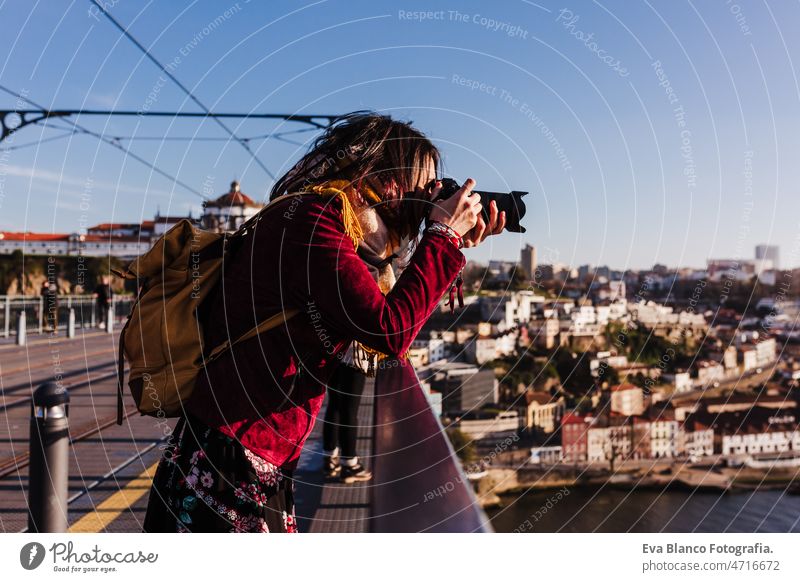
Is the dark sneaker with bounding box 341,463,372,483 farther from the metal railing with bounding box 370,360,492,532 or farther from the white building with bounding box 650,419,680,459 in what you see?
the white building with bounding box 650,419,680,459

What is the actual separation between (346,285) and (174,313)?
1.19 ft

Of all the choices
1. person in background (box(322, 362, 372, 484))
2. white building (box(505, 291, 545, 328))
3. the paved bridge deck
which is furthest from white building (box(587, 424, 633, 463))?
person in background (box(322, 362, 372, 484))

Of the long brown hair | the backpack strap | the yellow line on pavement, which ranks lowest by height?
the yellow line on pavement

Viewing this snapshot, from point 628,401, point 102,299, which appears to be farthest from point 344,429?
point 628,401

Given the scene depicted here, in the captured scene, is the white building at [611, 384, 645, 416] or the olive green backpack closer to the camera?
the olive green backpack

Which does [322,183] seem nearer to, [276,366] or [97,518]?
[276,366]

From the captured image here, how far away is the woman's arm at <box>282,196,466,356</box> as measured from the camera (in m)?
1.11

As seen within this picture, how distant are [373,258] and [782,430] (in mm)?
45072

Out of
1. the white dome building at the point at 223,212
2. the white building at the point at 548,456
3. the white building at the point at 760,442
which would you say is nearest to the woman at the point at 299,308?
the white dome building at the point at 223,212

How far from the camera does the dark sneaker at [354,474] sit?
11.5 feet

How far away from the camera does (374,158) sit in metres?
1.24

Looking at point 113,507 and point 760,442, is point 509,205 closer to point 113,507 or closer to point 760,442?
point 113,507

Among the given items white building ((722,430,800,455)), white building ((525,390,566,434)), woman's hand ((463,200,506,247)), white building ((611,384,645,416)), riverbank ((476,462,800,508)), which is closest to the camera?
woman's hand ((463,200,506,247))

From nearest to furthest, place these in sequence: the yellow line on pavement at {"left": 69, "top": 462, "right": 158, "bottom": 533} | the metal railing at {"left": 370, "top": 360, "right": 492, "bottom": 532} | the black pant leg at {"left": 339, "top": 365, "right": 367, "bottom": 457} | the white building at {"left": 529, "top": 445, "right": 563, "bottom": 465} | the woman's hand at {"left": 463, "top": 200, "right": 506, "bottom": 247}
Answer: the woman's hand at {"left": 463, "top": 200, "right": 506, "bottom": 247}
the metal railing at {"left": 370, "top": 360, "right": 492, "bottom": 532}
the yellow line on pavement at {"left": 69, "top": 462, "right": 158, "bottom": 533}
the black pant leg at {"left": 339, "top": 365, "right": 367, "bottom": 457}
the white building at {"left": 529, "top": 445, "right": 563, "bottom": 465}
